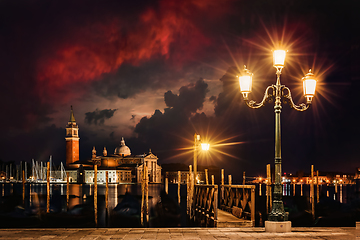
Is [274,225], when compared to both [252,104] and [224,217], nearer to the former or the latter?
[252,104]

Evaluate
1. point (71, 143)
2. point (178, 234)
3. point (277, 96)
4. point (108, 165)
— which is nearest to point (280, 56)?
point (277, 96)

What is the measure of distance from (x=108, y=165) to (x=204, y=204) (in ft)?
337

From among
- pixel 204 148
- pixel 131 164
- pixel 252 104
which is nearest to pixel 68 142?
pixel 131 164

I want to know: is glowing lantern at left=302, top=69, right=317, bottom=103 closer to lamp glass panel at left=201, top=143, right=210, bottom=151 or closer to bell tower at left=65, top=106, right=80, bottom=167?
lamp glass panel at left=201, top=143, right=210, bottom=151

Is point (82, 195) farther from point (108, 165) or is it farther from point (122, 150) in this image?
point (122, 150)

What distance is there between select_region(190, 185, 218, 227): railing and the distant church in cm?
9229

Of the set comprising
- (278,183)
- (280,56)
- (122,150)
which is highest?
(280,56)

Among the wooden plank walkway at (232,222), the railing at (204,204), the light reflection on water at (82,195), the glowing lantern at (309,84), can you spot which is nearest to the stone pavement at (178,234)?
the glowing lantern at (309,84)

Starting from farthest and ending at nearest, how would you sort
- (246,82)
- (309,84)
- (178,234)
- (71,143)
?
(71,143), (309,84), (246,82), (178,234)

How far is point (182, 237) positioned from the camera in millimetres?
7621

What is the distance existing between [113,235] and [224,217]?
6285mm

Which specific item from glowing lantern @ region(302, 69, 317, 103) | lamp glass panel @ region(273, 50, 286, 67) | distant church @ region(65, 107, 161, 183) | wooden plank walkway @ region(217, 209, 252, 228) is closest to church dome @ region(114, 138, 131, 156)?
distant church @ region(65, 107, 161, 183)

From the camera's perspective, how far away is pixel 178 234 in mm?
7996

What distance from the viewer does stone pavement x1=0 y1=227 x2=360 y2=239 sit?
7723 mm
